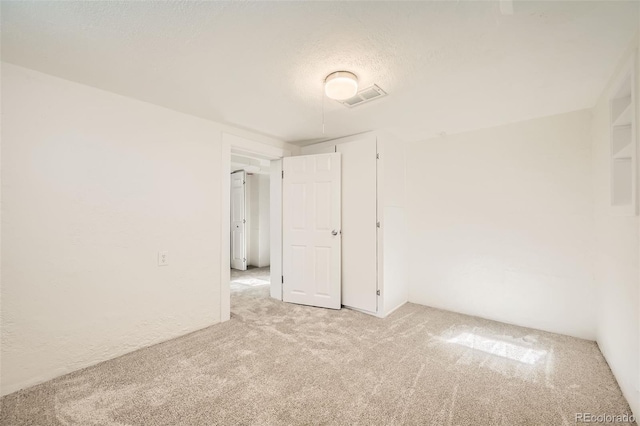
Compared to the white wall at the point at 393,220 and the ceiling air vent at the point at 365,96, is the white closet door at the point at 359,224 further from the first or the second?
the ceiling air vent at the point at 365,96

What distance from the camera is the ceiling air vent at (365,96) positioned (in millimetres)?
2112

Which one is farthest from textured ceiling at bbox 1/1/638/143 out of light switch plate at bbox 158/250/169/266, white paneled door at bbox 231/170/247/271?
white paneled door at bbox 231/170/247/271

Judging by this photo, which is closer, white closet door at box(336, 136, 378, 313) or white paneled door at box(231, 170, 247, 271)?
white closet door at box(336, 136, 378, 313)

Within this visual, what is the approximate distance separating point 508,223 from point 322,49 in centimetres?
264

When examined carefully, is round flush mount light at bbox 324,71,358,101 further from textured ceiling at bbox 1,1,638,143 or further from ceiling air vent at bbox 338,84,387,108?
ceiling air vent at bbox 338,84,387,108

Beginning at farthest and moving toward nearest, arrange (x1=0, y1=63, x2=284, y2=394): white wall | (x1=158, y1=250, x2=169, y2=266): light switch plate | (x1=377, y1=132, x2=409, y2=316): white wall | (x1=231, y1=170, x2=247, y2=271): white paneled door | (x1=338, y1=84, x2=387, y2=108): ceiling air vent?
1. (x1=231, y1=170, x2=247, y2=271): white paneled door
2. (x1=377, y1=132, x2=409, y2=316): white wall
3. (x1=158, y1=250, x2=169, y2=266): light switch plate
4. (x1=338, y1=84, x2=387, y2=108): ceiling air vent
5. (x1=0, y1=63, x2=284, y2=394): white wall

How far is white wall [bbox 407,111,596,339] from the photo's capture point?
2494 millimetres

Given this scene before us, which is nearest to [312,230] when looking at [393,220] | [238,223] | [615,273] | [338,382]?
[393,220]

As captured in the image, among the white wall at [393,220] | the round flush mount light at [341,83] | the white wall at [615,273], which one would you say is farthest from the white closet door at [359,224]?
the white wall at [615,273]

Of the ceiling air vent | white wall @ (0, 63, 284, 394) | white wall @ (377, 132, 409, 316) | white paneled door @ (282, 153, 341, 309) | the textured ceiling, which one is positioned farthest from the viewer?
white paneled door @ (282, 153, 341, 309)

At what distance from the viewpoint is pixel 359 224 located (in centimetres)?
321

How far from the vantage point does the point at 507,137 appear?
2.85 m

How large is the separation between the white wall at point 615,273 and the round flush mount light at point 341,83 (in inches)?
64.0

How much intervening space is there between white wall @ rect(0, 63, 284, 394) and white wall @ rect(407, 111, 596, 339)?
2.71 meters
